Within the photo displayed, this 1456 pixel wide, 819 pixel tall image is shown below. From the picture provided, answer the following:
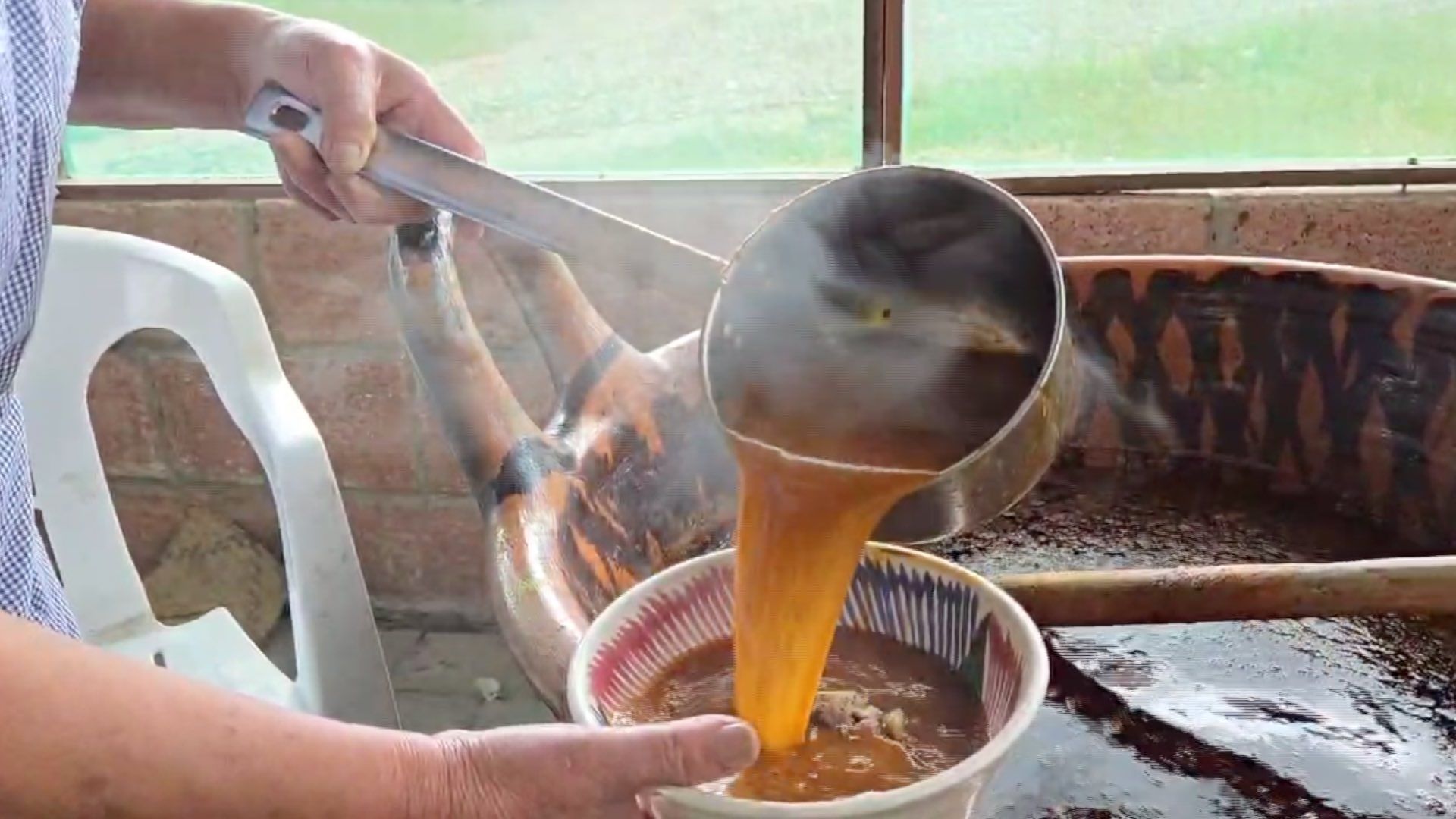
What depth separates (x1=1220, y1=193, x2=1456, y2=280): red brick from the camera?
1.38 metres

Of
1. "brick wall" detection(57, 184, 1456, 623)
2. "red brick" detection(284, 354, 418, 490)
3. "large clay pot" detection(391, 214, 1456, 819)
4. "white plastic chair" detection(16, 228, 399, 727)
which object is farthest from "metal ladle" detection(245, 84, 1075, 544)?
"red brick" detection(284, 354, 418, 490)

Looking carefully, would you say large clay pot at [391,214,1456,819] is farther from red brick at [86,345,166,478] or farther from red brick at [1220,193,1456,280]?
red brick at [86,345,166,478]

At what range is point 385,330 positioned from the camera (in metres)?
1.66

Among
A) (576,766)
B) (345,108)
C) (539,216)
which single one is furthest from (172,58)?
(576,766)

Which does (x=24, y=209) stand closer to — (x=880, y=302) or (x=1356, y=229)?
(x=880, y=302)

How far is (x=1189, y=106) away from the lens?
4.86 feet

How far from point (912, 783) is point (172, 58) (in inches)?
30.0

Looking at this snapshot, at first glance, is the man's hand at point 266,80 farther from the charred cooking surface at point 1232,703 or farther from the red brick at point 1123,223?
the red brick at point 1123,223

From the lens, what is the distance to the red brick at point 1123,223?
1.43m

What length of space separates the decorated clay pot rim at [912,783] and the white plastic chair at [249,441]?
1.52ft

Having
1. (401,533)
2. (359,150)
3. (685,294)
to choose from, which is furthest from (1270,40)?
(401,533)

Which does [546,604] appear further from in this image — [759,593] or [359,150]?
[359,150]

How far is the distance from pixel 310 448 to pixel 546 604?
452 mm

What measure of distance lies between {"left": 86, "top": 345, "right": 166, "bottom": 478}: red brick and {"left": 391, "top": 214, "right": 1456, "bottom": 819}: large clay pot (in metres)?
1.03
